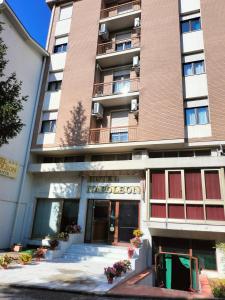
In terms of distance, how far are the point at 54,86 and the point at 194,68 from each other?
32.6ft

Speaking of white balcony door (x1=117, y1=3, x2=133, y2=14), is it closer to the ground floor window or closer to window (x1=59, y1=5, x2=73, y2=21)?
A: window (x1=59, y1=5, x2=73, y2=21)

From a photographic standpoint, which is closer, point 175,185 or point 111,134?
point 175,185

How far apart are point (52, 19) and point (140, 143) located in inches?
562

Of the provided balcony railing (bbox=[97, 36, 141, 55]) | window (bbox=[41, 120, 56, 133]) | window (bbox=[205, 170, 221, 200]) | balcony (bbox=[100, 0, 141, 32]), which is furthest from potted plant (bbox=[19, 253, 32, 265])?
balcony (bbox=[100, 0, 141, 32])

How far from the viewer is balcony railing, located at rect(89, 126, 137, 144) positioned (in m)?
15.4

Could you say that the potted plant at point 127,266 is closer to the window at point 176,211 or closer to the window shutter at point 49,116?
the window at point 176,211

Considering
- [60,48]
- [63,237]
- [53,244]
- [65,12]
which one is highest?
[65,12]

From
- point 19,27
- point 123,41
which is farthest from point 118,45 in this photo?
point 19,27

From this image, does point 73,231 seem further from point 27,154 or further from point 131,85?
point 131,85

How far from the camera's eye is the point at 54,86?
18.8 m

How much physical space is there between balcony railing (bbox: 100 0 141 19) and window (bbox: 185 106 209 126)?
9.85 meters

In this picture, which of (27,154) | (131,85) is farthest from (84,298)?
(131,85)

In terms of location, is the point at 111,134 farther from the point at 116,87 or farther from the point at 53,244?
the point at 53,244

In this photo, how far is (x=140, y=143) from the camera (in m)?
14.2
